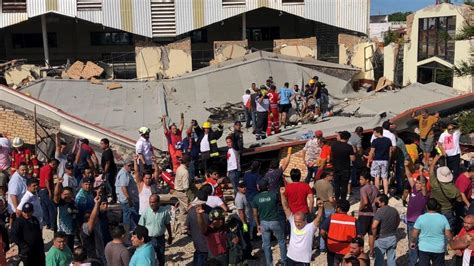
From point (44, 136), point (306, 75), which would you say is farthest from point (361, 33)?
point (44, 136)

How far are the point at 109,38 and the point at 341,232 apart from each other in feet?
86.1

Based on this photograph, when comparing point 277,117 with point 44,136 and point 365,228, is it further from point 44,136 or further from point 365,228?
point 365,228

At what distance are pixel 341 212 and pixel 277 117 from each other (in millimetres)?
8079

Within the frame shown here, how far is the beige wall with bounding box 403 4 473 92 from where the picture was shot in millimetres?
18856

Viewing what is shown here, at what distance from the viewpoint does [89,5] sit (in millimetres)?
26094

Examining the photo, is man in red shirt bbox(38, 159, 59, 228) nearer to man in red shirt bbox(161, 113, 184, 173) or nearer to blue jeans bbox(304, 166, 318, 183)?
man in red shirt bbox(161, 113, 184, 173)

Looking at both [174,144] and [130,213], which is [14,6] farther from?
[130,213]

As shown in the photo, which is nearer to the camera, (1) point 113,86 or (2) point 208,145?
(2) point 208,145

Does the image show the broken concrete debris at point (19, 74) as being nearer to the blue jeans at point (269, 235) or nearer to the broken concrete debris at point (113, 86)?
the broken concrete debris at point (113, 86)

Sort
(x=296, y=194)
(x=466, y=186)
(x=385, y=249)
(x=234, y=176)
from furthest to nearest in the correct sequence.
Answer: (x=234, y=176) < (x=466, y=186) < (x=296, y=194) < (x=385, y=249)

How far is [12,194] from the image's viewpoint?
8750 millimetres

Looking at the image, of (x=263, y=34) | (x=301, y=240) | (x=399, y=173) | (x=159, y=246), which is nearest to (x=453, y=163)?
(x=399, y=173)

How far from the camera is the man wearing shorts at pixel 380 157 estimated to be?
414 inches

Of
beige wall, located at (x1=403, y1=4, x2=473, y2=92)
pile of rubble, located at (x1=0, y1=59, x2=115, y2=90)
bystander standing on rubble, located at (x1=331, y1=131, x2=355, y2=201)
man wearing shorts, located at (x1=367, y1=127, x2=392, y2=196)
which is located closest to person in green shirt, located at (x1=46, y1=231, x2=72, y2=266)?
bystander standing on rubble, located at (x1=331, y1=131, x2=355, y2=201)
